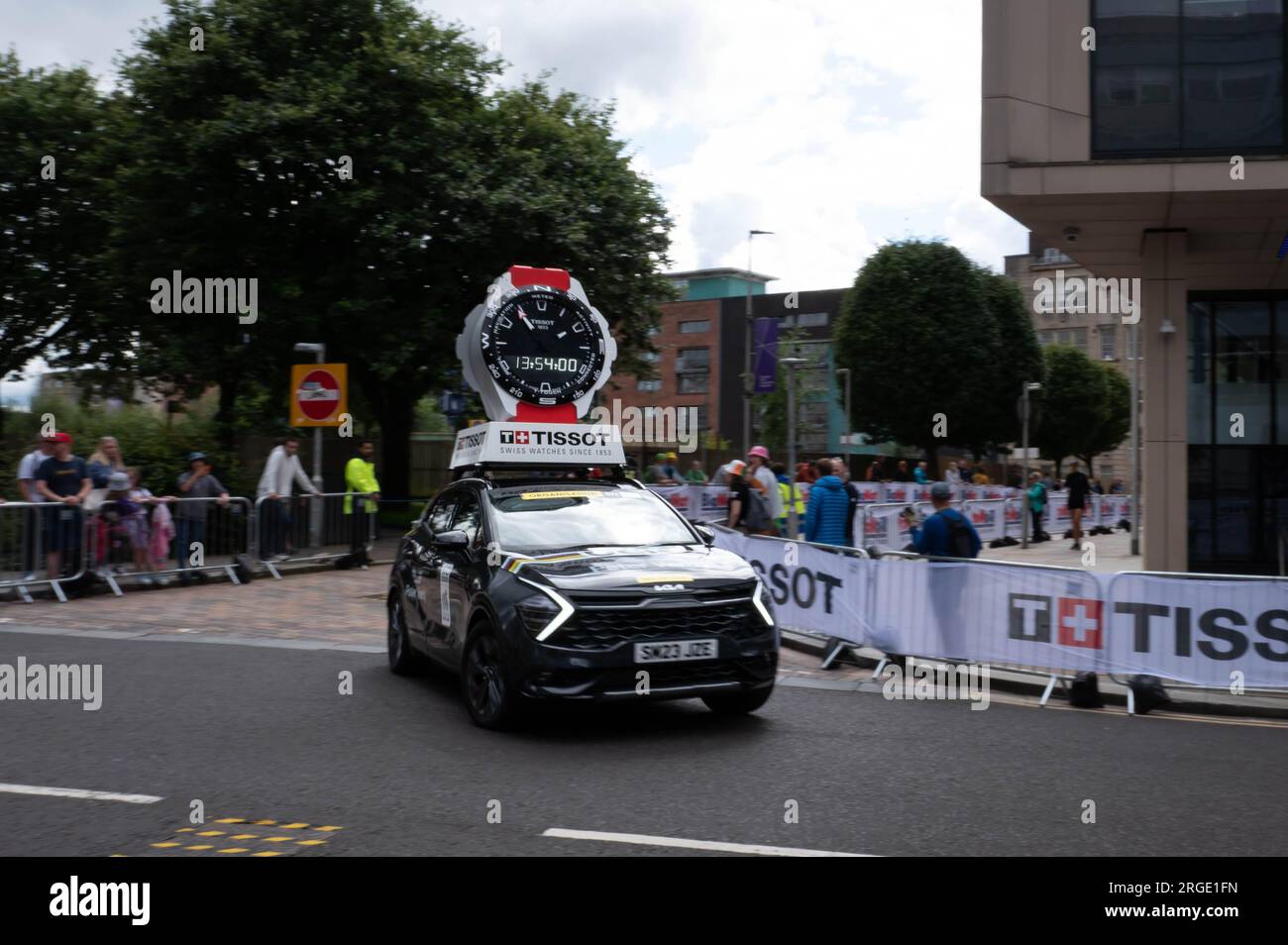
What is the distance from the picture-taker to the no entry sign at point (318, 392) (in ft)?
61.8

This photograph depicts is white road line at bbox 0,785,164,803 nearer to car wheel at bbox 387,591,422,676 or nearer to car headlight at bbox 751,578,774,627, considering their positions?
car headlight at bbox 751,578,774,627

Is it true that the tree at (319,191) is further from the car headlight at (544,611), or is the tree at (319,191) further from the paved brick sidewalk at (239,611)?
the car headlight at (544,611)

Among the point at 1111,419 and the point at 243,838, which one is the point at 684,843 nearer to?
the point at 243,838

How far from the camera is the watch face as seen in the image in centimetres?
1187

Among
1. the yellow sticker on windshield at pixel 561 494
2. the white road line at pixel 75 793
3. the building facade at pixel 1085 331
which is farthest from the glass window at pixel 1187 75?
the building facade at pixel 1085 331

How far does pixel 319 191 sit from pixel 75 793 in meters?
20.8

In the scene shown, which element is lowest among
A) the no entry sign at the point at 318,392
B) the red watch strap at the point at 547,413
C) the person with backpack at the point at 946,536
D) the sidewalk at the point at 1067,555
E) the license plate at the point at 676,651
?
the sidewalk at the point at 1067,555

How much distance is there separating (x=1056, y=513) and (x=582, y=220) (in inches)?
589

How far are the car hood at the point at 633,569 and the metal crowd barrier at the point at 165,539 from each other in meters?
9.72

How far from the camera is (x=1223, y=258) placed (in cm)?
1902

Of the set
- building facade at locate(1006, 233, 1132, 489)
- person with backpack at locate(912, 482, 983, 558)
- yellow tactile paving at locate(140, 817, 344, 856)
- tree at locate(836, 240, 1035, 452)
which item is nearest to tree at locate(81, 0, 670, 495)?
person with backpack at locate(912, 482, 983, 558)

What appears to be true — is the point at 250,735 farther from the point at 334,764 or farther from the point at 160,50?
the point at 160,50

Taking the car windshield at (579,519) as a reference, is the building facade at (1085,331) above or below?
above

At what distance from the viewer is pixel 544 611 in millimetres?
7527
